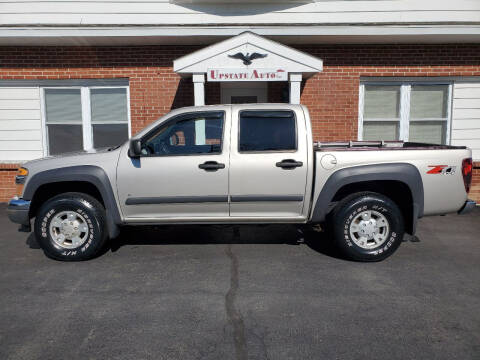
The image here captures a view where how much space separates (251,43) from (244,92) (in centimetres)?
179

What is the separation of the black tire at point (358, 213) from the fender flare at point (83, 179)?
276cm

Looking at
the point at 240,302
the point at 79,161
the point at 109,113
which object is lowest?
the point at 240,302

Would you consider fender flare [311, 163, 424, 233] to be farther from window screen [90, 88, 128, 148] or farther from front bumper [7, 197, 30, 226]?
window screen [90, 88, 128, 148]

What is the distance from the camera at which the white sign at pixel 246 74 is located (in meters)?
7.44

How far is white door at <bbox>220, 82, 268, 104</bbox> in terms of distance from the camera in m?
9.04

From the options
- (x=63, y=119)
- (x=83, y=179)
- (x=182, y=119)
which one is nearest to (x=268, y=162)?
(x=182, y=119)

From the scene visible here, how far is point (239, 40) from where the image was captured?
24.3ft

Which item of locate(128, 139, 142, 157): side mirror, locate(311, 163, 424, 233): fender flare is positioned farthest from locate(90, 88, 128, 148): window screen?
locate(311, 163, 424, 233): fender flare

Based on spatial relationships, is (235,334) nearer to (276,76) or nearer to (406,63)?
(276,76)

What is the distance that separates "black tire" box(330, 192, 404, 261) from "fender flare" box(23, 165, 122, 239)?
276 centimetres

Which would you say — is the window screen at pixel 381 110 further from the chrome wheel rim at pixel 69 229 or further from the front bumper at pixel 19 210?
the front bumper at pixel 19 210

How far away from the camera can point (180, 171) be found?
490 centimetres

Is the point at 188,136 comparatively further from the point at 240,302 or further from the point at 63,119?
the point at 63,119

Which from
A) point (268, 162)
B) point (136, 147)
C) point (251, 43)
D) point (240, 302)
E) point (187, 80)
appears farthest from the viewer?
point (187, 80)
